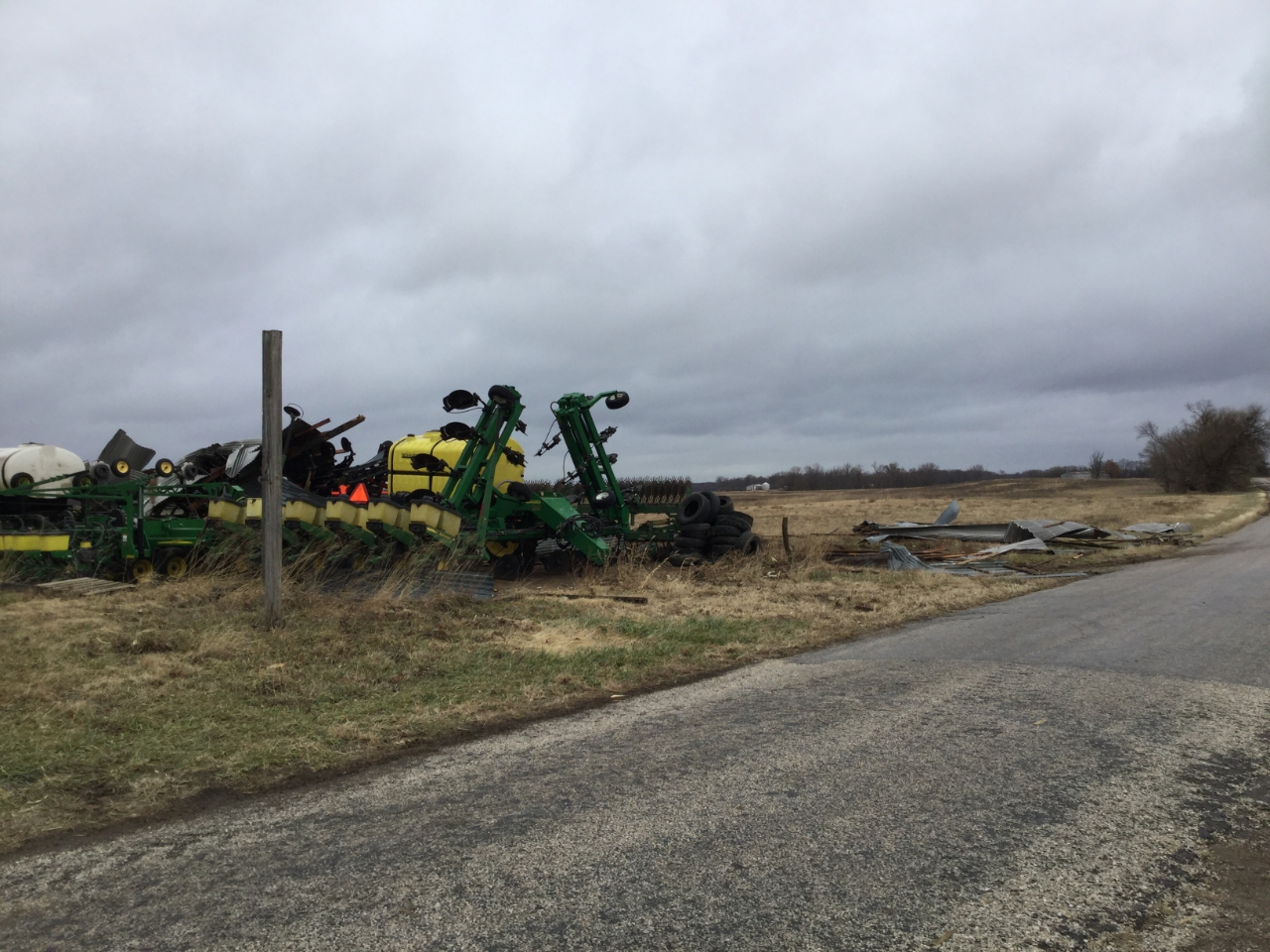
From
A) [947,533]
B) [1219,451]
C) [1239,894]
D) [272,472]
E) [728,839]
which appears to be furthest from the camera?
[1219,451]

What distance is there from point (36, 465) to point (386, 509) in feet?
20.6

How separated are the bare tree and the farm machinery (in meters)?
73.1

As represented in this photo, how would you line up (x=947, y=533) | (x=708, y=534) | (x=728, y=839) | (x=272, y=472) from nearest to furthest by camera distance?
(x=728, y=839) < (x=272, y=472) < (x=708, y=534) < (x=947, y=533)

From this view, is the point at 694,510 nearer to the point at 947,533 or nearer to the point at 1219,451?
the point at 947,533

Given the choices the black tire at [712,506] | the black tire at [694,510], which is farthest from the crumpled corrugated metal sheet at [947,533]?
the black tire at [694,510]

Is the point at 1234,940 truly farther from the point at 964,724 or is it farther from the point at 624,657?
the point at 624,657

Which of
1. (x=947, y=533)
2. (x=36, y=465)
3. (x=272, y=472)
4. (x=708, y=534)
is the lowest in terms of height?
(x=947, y=533)

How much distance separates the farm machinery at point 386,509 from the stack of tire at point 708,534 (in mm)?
28

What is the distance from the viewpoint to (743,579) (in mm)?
14094

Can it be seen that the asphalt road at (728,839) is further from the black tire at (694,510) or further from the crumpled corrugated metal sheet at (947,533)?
the crumpled corrugated metal sheet at (947,533)

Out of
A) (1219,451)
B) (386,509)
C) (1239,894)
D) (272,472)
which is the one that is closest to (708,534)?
(386,509)

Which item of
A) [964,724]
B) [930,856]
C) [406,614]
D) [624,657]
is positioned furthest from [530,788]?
[406,614]

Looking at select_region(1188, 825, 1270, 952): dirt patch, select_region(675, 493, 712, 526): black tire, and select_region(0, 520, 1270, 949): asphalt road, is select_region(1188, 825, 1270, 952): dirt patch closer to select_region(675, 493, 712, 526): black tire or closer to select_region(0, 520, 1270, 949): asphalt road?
select_region(0, 520, 1270, 949): asphalt road

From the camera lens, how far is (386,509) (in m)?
12.7
